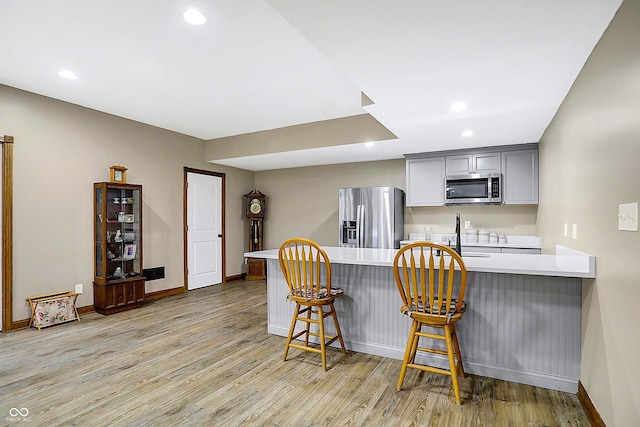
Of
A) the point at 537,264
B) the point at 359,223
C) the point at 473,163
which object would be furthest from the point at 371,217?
the point at 537,264

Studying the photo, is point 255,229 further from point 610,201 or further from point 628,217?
point 628,217

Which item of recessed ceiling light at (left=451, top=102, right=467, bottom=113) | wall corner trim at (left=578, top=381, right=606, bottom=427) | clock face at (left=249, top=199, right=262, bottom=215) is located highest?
recessed ceiling light at (left=451, top=102, right=467, bottom=113)

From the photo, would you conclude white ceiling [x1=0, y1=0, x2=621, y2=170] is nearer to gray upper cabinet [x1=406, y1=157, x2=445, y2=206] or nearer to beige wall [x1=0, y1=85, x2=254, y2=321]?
beige wall [x1=0, y1=85, x2=254, y2=321]

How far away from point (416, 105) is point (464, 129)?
105 cm

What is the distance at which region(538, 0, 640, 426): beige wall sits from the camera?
144cm

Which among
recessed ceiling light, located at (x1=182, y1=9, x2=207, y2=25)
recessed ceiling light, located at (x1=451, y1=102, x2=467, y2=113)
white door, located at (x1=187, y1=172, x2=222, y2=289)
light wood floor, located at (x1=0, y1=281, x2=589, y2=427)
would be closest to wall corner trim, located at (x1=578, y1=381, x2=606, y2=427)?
light wood floor, located at (x1=0, y1=281, x2=589, y2=427)

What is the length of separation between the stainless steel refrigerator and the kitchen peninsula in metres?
2.10

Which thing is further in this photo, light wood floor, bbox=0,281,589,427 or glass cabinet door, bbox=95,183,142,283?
glass cabinet door, bbox=95,183,142,283

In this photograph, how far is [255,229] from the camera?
260 inches

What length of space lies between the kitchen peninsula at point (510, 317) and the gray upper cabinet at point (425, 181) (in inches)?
86.7

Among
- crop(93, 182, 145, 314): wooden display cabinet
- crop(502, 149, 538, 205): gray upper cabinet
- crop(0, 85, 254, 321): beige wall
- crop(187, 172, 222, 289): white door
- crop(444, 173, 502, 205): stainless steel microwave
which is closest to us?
crop(0, 85, 254, 321): beige wall

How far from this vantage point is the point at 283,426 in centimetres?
193

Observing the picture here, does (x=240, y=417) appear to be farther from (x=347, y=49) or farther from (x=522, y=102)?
(x=522, y=102)

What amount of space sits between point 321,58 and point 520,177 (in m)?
3.07
